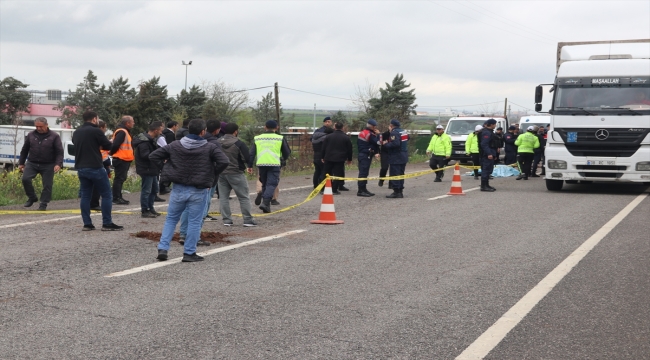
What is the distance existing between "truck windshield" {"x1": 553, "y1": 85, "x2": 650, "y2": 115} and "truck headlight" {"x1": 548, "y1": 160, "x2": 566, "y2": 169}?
1175 millimetres

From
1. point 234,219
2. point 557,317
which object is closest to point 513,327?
point 557,317

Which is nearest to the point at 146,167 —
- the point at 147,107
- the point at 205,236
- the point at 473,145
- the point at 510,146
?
the point at 205,236

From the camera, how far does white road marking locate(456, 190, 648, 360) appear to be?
5.66 metres

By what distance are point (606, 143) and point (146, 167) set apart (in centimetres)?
1084

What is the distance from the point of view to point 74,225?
12.3 metres

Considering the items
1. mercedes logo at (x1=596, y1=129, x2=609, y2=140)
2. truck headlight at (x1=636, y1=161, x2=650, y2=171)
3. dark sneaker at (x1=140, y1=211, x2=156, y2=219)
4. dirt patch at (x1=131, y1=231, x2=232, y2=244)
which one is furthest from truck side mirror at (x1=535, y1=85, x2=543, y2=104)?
dirt patch at (x1=131, y1=231, x2=232, y2=244)

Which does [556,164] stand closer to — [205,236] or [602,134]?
[602,134]

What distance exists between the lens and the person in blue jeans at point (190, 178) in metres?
9.19

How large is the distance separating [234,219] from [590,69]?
33.3 ft

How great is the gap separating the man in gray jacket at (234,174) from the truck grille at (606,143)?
956 centimetres

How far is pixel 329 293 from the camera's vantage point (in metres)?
7.47

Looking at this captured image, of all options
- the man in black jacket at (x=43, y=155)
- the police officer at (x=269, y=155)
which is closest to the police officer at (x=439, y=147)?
the police officer at (x=269, y=155)

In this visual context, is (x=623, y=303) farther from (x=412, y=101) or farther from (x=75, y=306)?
(x=412, y=101)

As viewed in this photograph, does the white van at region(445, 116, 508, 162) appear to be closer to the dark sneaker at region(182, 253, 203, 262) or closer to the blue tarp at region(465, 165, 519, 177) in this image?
the blue tarp at region(465, 165, 519, 177)
